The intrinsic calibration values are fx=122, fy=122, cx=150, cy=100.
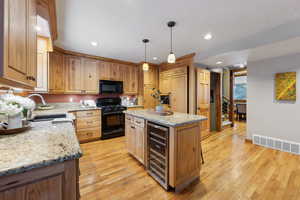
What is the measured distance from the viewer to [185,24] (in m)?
2.09

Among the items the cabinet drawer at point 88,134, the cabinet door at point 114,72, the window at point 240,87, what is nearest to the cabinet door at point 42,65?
the cabinet drawer at point 88,134

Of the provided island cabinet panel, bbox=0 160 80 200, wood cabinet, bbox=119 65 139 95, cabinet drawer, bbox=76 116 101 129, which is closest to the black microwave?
wood cabinet, bbox=119 65 139 95

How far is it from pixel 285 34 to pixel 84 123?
4.54 m

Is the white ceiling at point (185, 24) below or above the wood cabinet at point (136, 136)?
above

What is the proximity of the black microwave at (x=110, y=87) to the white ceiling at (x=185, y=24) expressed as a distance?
118cm

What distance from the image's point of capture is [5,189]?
0.54 m

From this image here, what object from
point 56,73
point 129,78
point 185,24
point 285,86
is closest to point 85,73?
point 56,73

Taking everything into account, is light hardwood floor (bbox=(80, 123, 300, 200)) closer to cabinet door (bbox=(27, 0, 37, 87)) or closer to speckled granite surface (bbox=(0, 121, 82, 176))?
speckled granite surface (bbox=(0, 121, 82, 176))

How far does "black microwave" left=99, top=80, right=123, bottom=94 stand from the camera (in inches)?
150

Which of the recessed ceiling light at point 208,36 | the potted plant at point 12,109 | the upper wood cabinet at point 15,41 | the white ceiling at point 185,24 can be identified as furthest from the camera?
the recessed ceiling light at point 208,36

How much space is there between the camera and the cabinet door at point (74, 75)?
3.35m

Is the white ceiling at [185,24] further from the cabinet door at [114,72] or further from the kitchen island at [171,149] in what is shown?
the kitchen island at [171,149]

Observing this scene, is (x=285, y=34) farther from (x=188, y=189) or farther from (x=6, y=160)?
(x=6, y=160)

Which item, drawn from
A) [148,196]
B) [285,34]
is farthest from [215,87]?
[148,196]
